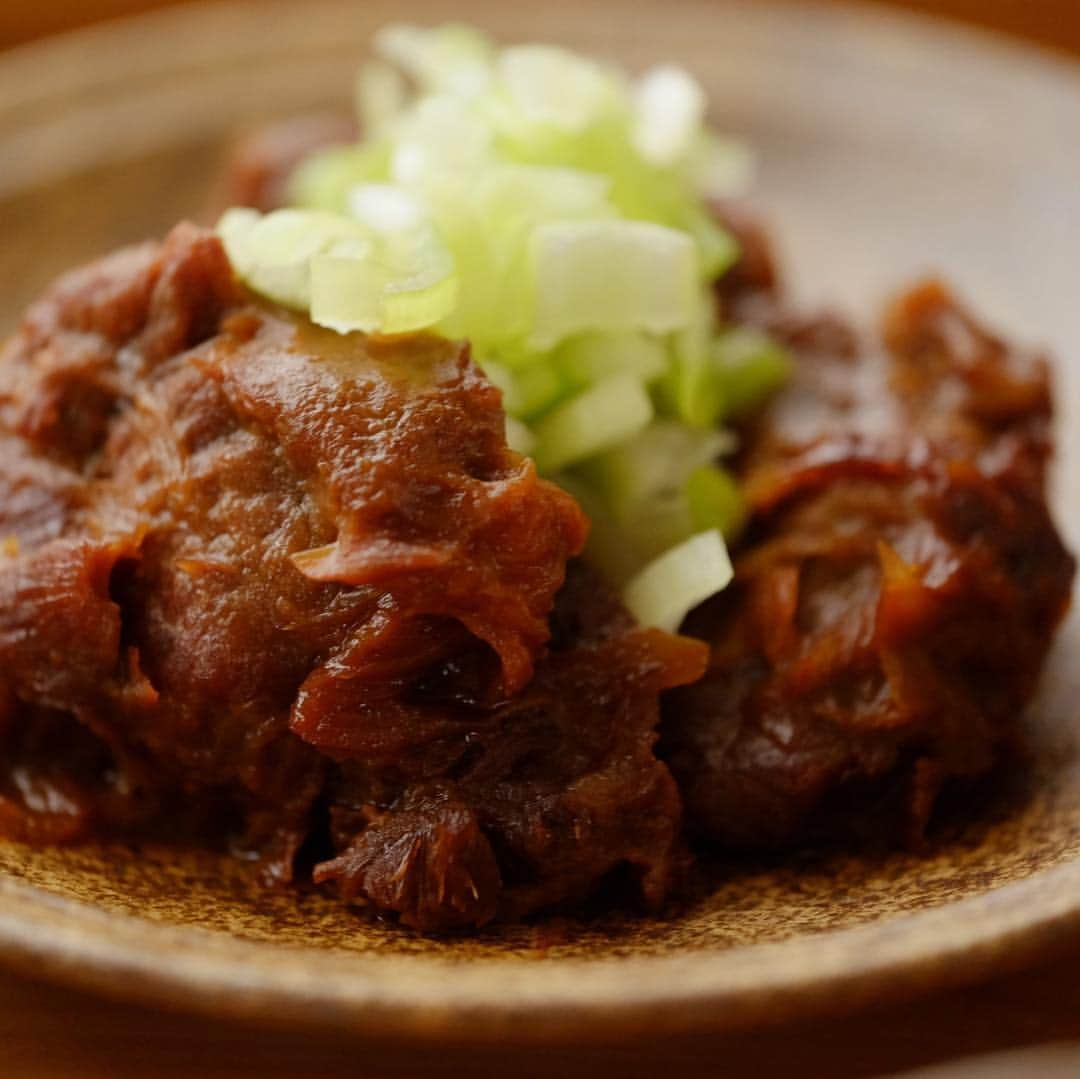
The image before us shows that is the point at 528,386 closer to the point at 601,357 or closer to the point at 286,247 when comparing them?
the point at 601,357

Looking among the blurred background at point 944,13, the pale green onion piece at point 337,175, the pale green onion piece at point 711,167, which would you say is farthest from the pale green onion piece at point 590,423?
the blurred background at point 944,13

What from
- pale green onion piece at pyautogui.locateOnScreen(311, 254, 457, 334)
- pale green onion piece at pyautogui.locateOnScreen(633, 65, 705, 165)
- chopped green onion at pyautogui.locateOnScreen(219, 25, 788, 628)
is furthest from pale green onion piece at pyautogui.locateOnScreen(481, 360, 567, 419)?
pale green onion piece at pyautogui.locateOnScreen(633, 65, 705, 165)

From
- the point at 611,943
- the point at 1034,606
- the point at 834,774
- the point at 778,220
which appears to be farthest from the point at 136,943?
the point at 778,220

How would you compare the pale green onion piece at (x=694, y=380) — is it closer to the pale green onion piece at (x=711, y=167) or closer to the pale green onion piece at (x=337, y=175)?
the pale green onion piece at (x=711, y=167)

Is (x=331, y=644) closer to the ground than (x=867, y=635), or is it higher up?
higher up

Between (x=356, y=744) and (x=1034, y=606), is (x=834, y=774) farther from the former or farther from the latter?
(x=356, y=744)

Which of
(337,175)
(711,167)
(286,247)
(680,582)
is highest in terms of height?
(337,175)

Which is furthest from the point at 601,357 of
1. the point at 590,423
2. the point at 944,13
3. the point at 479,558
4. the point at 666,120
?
the point at 944,13

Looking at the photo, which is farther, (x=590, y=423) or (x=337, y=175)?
(x=337, y=175)
